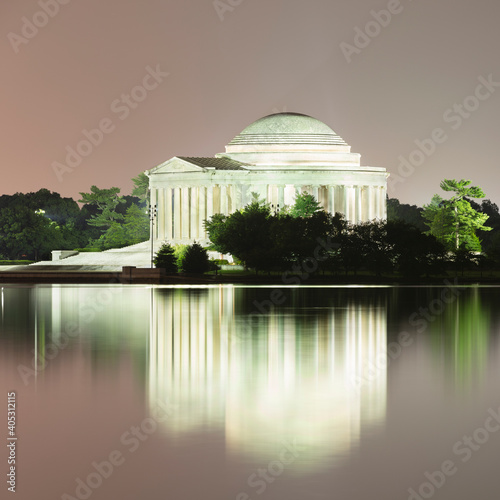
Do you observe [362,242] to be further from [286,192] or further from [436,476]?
[436,476]

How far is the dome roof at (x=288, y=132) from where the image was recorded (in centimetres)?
15350

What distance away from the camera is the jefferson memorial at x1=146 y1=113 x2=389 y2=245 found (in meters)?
141

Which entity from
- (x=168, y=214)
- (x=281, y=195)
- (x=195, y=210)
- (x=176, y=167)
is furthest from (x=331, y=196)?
(x=168, y=214)

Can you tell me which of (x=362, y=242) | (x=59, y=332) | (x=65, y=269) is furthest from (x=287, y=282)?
(x=59, y=332)

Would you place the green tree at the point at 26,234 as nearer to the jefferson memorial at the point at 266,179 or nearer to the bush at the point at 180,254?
the jefferson memorial at the point at 266,179

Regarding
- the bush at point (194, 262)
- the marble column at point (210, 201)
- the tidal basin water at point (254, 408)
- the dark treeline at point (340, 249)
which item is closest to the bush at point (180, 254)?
the bush at point (194, 262)

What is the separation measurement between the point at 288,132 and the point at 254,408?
442ft

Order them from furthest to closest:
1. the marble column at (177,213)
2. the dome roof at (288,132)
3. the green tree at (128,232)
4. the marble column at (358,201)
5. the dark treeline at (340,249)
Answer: the green tree at (128,232) → the dome roof at (288,132) → the marble column at (358,201) → the marble column at (177,213) → the dark treeline at (340,249)

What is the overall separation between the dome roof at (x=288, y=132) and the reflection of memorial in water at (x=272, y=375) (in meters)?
106

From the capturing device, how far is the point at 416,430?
1981 cm

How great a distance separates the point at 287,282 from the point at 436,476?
231ft

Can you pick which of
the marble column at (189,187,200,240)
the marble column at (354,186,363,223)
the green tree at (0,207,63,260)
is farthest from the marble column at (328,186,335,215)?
the green tree at (0,207,63,260)

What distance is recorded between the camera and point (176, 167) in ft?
468

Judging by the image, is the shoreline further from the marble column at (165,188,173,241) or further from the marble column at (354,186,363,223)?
the marble column at (354,186,363,223)
